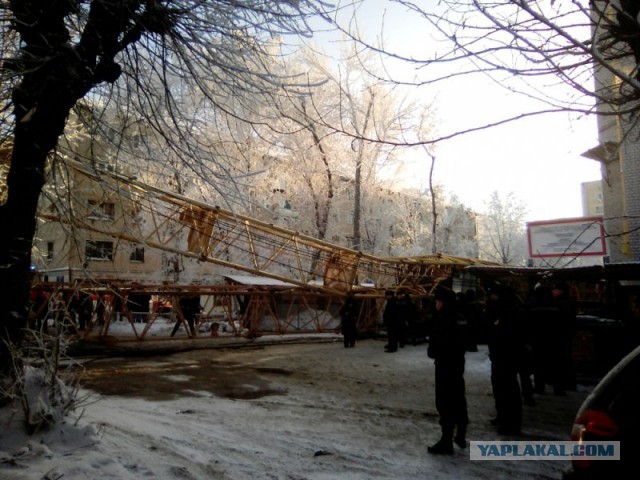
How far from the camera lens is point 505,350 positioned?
219 inches

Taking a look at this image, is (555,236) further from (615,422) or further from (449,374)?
(615,422)

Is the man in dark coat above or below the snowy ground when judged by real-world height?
above

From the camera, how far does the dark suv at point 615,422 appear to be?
229 centimetres

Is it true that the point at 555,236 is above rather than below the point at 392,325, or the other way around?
above

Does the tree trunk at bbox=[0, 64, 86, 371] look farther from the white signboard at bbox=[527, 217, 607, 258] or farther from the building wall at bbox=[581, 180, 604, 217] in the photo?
the building wall at bbox=[581, 180, 604, 217]

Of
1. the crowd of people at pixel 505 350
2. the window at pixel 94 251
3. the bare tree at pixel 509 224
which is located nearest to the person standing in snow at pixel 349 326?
the crowd of people at pixel 505 350

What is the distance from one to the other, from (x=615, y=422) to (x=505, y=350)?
3280 mm

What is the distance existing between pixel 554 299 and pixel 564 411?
193cm

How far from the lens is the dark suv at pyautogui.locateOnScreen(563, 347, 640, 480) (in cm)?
229

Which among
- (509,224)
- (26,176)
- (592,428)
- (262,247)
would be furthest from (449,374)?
(509,224)

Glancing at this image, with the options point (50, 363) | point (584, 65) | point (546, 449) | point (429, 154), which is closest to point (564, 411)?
point (546, 449)

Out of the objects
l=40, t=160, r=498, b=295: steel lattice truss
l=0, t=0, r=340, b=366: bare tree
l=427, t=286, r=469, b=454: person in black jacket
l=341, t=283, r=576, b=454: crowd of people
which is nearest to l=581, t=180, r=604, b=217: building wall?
l=40, t=160, r=498, b=295: steel lattice truss

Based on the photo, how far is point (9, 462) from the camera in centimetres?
344

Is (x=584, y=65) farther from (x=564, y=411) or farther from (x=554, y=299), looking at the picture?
(x=564, y=411)
